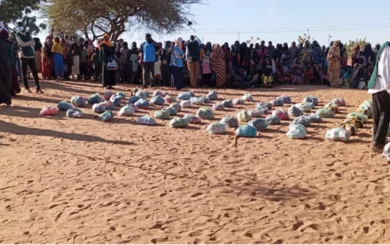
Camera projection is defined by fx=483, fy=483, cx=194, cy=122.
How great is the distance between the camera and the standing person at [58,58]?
15.1 m

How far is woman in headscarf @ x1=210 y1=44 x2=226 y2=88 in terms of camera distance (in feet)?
48.6

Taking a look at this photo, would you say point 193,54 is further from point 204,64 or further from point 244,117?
point 244,117

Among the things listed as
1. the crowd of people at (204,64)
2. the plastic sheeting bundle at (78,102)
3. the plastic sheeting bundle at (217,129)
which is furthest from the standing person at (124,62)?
the plastic sheeting bundle at (217,129)

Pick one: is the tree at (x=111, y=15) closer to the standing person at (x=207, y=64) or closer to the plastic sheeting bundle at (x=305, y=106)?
the standing person at (x=207, y=64)

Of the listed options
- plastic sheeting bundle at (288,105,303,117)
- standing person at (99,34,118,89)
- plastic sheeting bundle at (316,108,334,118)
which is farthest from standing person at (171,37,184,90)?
plastic sheeting bundle at (316,108,334,118)

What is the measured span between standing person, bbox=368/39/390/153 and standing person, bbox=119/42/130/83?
1033 cm

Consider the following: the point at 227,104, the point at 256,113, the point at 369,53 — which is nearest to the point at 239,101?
the point at 227,104

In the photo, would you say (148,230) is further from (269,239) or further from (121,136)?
(121,136)

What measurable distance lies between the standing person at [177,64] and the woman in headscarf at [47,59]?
168 inches

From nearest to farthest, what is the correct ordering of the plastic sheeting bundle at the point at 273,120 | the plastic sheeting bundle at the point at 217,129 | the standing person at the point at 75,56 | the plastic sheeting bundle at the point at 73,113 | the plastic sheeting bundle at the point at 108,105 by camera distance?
1. the plastic sheeting bundle at the point at 217,129
2. the plastic sheeting bundle at the point at 273,120
3. the plastic sheeting bundle at the point at 73,113
4. the plastic sheeting bundle at the point at 108,105
5. the standing person at the point at 75,56

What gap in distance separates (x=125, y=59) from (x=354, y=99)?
7324mm

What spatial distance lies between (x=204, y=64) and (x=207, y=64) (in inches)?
3.7

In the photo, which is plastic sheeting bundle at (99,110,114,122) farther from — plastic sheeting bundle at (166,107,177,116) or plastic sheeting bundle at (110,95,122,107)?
plastic sheeting bundle at (110,95,122,107)

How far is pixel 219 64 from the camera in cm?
1495
